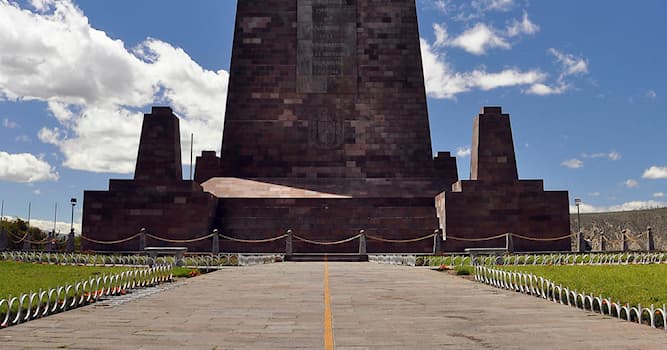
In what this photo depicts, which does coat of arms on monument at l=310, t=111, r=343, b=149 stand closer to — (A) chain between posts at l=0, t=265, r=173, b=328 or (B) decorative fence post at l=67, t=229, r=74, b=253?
(B) decorative fence post at l=67, t=229, r=74, b=253

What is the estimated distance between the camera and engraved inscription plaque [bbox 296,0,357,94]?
33781 millimetres

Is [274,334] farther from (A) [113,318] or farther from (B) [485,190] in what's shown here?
(B) [485,190]

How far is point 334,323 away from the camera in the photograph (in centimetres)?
728

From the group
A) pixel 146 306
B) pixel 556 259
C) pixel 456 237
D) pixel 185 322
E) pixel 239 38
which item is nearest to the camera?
pixel 185 322

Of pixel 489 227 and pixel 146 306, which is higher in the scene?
pixel 489 227

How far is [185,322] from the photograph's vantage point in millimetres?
7383

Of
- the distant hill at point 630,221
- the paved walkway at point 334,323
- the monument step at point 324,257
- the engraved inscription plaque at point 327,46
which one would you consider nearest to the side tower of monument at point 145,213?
the monument step at point 324,257

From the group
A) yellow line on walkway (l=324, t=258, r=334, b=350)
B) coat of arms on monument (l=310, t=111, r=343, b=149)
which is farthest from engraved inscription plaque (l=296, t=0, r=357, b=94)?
yellow line on walkway (l=324, t=258, r=334, b=350)

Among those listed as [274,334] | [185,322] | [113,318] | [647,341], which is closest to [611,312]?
[647,341]

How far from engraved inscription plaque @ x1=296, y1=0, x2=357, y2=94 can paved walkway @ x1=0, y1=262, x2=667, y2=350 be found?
2352 centimetres

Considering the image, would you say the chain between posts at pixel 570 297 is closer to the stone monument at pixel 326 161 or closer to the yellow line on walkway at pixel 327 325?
the yellow line on walkway at pixel 327 325

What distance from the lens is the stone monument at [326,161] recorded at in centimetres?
2691

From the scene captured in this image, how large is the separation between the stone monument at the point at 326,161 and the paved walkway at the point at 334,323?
1595cm

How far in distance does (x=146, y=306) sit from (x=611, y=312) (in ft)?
21.1
